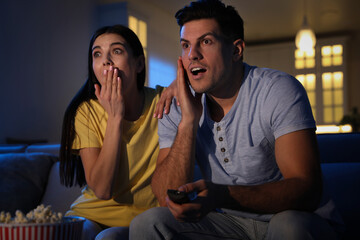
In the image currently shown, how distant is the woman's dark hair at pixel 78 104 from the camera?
1.67 meters

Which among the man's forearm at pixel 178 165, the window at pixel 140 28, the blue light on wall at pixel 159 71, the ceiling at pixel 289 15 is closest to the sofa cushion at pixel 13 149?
the man's forearm at pixel 178 165

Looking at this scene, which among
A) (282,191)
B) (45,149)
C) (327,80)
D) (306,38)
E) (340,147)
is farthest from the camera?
(327,80)

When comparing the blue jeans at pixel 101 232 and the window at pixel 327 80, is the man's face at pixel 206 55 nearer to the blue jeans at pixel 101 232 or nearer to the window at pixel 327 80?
the blue jeans at pixel 101 232

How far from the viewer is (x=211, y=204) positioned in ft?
3.59

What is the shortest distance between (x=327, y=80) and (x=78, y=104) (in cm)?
739

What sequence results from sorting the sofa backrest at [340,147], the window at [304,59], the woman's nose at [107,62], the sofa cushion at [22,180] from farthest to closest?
the window at [304,59] → the sofa cushion at [22,180] → the sofa backrest at [340,147] → the woman's nose at [107,62]

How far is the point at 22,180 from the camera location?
218cm

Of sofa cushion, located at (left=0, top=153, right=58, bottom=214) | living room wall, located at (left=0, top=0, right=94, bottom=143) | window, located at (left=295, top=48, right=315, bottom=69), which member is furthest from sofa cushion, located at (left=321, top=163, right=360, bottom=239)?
window, located at (left=295, top=48, right=315, bottom=69)

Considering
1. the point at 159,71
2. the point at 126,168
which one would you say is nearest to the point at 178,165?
the point at 126,168

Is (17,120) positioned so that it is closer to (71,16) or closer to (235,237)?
(71,16)

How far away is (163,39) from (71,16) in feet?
7.16

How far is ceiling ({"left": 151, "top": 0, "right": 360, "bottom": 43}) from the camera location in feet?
21.7

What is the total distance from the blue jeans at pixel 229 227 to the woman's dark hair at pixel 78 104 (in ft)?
1.90

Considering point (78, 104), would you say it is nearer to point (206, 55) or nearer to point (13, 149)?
point (206, 55)
